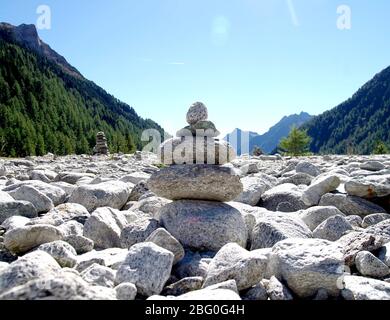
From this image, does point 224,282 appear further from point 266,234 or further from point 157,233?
point 266,234

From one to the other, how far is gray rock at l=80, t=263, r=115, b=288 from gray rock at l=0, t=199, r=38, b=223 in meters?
3.58

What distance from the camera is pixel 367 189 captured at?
294 inches

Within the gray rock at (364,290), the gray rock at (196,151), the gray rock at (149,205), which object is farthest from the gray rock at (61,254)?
the gray rock at (149,205)

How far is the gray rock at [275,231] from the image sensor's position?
4891 millimetres

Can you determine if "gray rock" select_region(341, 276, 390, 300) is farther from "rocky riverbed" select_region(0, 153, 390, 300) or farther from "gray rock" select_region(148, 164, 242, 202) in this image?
"gray rock" select_region(148, 164, 242, 202)

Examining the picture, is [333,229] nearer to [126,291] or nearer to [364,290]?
[364,290]

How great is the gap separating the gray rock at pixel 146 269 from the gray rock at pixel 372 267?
183cm

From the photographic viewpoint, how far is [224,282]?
10.4ft

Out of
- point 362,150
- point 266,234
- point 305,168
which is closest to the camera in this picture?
point 266,234

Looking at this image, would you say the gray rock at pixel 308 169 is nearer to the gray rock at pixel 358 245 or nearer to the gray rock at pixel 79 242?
the gray rock at pixel 358 245
